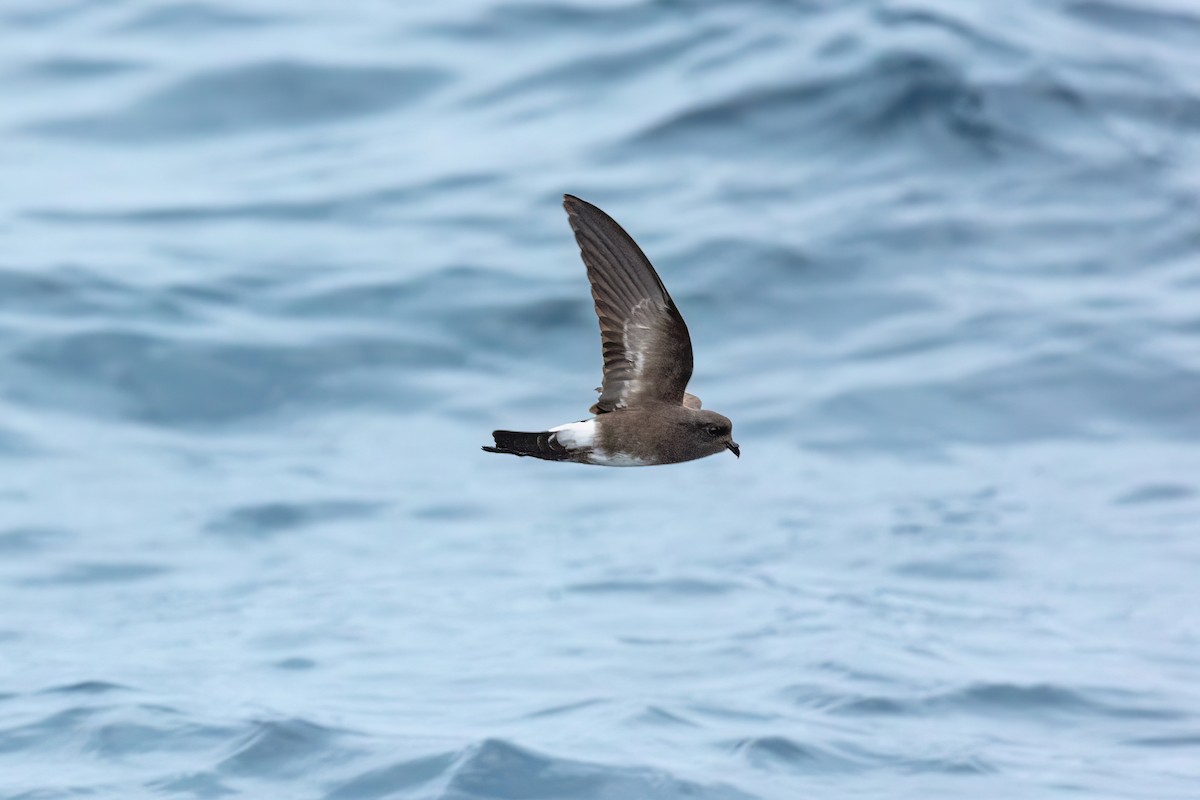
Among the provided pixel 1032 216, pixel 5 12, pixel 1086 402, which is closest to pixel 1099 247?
pixel 1032 216

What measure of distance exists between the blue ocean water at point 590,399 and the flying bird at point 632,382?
5.05 m

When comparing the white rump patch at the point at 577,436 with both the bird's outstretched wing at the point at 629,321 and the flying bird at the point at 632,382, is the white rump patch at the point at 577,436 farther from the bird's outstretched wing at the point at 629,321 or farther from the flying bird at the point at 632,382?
the bird's outstretched wing at the point at 629,321

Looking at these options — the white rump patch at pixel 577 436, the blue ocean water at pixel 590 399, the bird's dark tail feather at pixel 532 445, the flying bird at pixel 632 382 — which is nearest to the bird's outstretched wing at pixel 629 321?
the flying bird at pixel 632 382

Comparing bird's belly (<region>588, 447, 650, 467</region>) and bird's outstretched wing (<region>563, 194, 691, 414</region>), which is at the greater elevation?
bird's outstretched wing (<region>563, 194, 691, 414</region>)

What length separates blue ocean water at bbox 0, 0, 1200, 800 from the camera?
13.0 m

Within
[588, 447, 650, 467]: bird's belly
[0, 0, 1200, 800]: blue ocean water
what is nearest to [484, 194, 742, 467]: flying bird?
[588, 447, 650, 467]: bird's belly

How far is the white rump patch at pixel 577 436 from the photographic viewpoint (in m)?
6.90

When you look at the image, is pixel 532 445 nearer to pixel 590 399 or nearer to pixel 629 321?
pixel 629 321

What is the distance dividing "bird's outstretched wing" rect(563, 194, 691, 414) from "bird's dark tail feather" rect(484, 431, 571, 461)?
0.30 meters

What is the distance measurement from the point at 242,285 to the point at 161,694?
6.39 metres

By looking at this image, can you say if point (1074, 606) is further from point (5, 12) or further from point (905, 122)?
point (5, 12)

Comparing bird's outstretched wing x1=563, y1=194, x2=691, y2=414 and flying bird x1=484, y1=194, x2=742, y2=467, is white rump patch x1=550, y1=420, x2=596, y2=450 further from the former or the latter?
bird's outstretched wing x1=563, y1=194, x2=691, y2=414

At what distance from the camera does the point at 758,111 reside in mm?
20578

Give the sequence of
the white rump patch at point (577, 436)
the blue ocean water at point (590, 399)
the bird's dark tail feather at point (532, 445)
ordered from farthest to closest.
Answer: the blue ocean water at point (590, 399) < the white rump patch at point (577, 436) < the bird's dark tail feather at point (532, 445)
